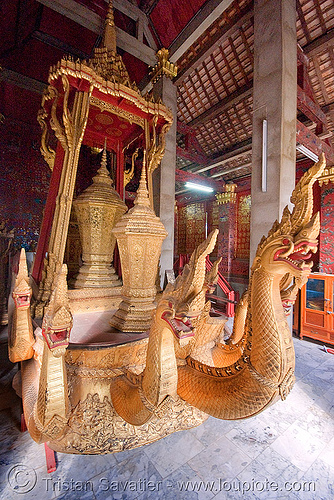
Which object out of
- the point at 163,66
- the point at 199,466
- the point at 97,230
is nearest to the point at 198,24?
the point at 163,66

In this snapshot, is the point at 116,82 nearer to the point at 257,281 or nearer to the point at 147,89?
the point at 257,281

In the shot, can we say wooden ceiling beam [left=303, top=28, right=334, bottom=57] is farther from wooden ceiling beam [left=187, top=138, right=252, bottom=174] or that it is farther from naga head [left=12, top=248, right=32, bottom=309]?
naga head [left=12, top=248, right=32, bottom=309]

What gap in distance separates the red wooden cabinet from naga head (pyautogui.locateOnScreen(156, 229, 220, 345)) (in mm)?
5762

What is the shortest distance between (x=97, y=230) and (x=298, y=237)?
2.61m

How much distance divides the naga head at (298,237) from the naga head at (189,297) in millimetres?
540

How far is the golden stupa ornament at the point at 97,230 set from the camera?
310 centimetres

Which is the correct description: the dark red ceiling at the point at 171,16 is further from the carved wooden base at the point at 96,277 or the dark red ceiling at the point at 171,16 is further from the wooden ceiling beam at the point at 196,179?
the carved wooden base at the point at 96,277

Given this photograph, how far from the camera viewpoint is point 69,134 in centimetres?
283

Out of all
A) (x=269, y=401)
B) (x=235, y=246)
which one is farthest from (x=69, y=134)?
(x=235, y=246)

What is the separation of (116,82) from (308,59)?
173 inches

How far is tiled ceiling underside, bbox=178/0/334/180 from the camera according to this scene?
4.18 m

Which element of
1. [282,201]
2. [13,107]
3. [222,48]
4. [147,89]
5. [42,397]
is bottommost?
[42,397]

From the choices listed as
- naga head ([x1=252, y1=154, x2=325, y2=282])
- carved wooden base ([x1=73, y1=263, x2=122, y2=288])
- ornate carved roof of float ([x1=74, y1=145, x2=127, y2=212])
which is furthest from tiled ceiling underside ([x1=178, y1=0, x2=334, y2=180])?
carved wooden base ([x1=73, y1=263, x2=122, y2=288])

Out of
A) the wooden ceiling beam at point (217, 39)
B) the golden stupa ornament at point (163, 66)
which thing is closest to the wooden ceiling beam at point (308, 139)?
the wooden ceiling beam at point (217, 39)
